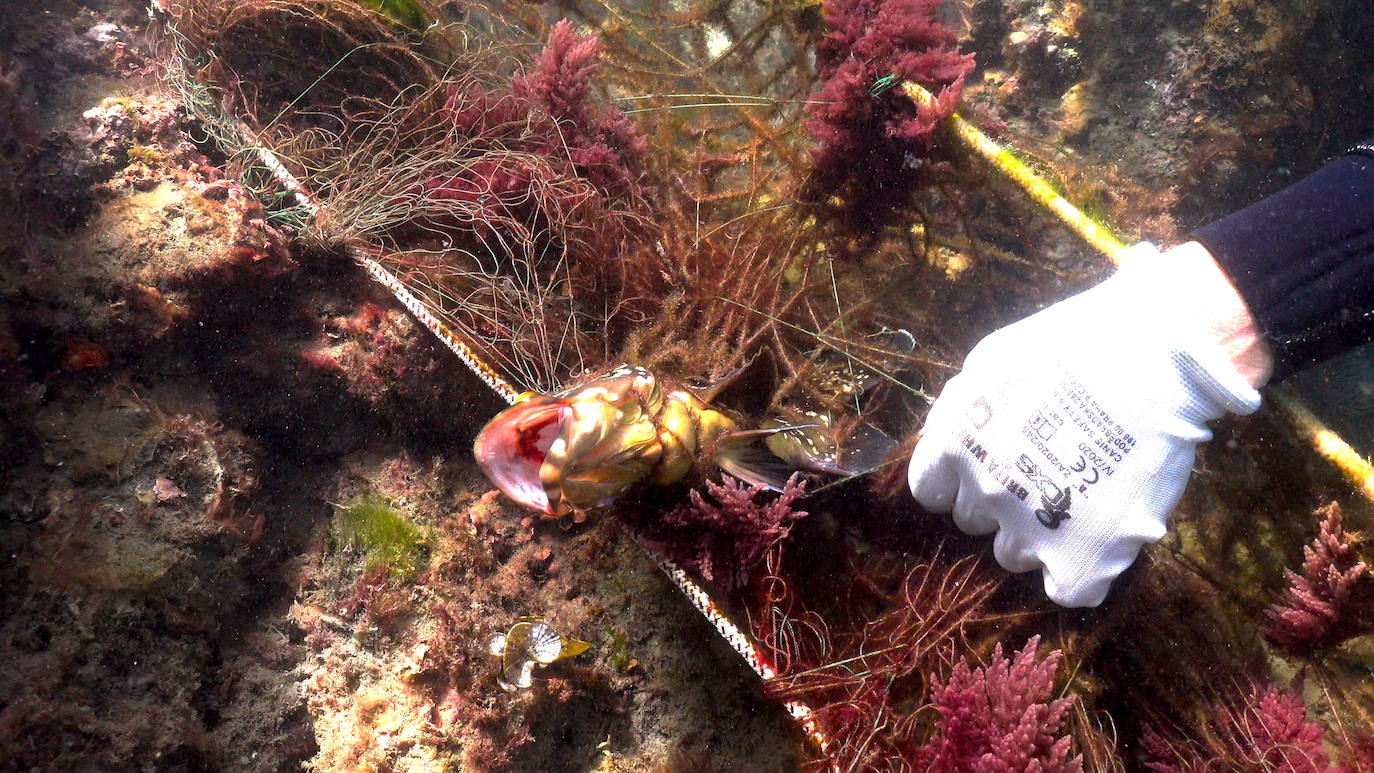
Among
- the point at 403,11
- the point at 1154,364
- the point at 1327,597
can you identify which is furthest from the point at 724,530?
the point at 403,11

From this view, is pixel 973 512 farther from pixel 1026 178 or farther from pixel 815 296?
pixel 1026 178

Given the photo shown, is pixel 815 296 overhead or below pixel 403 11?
below

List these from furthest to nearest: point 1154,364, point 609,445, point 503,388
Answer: point 503,388 < point 609,445 < point 1154,364

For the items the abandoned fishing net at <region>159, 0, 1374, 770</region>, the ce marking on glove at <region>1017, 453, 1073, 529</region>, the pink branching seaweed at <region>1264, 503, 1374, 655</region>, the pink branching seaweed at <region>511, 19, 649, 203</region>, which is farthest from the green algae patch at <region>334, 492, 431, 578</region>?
the pink branching seaweed at <region>1264, 503, 1374, 655</region>

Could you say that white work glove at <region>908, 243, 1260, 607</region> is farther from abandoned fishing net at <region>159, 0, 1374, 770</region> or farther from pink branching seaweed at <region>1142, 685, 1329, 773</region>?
pink branching seaweed at <region>1142, 685, 1329, 773</region>

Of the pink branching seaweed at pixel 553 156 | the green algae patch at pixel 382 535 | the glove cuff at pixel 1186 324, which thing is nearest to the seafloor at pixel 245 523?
the green algae patch at pixel 382 535

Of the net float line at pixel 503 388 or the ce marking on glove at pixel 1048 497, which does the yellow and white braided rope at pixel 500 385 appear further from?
the ce marking on glove at pixel 1048 497

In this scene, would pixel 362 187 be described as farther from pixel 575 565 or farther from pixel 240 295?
pixel 575 565
